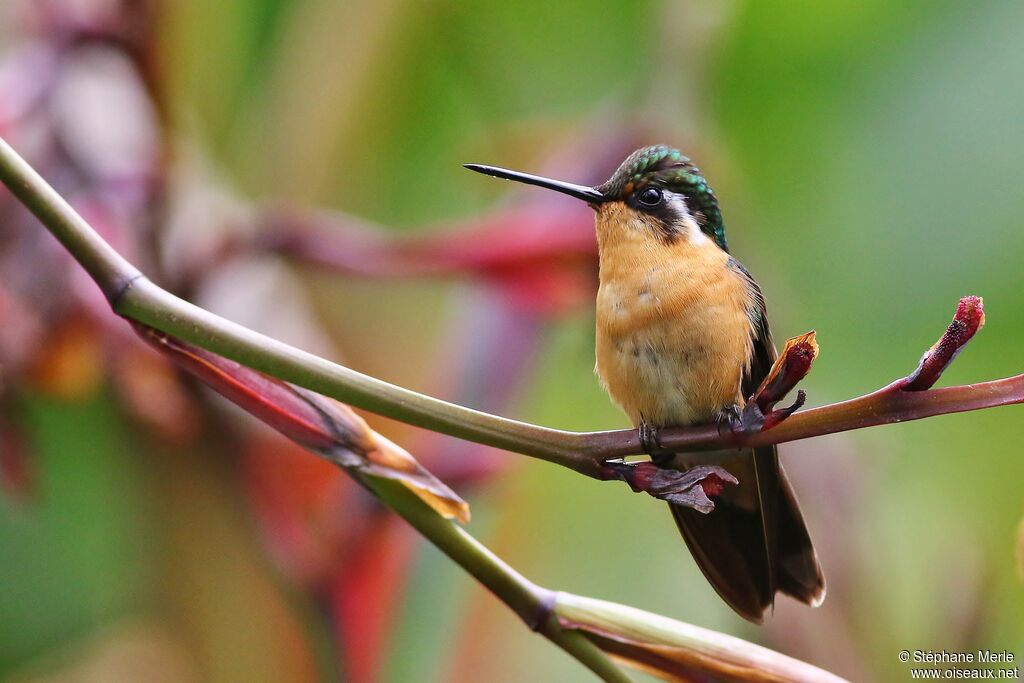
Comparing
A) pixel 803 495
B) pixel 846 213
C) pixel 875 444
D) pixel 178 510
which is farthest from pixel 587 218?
pixel 846 213

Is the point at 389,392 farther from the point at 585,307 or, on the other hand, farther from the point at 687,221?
the point at 585,307

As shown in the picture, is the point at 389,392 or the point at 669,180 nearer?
the point at 389,392

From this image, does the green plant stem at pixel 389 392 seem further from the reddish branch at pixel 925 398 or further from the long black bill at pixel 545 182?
the long black bill at pixel 545 182

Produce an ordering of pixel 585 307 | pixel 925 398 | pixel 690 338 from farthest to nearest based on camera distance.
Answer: pixel 585 307, pixel 690 338, pixel 925 398

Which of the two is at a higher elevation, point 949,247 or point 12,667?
point 949,247

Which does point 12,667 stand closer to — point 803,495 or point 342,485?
point 342,485

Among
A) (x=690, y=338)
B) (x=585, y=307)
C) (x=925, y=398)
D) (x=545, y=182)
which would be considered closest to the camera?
(x=925, y=398)
